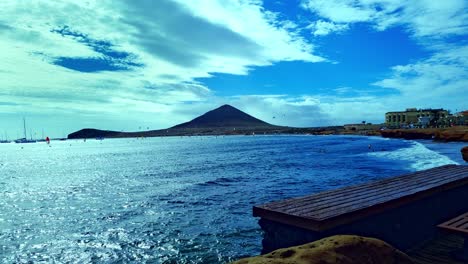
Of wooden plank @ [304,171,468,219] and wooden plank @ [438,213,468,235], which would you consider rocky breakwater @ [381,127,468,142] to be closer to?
wooden plank @ [304,171,468,219]

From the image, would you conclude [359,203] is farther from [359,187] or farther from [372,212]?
[359,187]

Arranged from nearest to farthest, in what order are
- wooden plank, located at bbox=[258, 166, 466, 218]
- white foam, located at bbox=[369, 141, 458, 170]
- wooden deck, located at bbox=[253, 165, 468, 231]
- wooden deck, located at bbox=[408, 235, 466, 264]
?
wooden deck, located at bbox=[253, 165, 468, 231] < wooden deck, located at bbox=[408, 235, 466, 264] < wooden plank, located at bbox=[258, 166, 466, 218] < white foam, located at bbox=[369, 141, 458, 170]

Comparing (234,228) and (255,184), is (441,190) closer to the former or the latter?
(234,228)

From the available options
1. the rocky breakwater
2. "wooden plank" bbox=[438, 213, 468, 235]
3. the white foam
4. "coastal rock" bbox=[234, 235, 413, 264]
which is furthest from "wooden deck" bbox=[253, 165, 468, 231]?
the rocky breakwater

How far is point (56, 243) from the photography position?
13.8 m

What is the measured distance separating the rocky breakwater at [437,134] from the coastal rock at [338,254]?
79024 mm

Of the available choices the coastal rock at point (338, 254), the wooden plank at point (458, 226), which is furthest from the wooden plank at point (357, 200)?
the coastal rock at point (338, 254)

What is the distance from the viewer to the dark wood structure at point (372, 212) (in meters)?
7.36

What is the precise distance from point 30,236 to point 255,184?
17023mm

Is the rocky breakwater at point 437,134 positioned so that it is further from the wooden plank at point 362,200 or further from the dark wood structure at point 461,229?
the dark wood structure at point 461,229

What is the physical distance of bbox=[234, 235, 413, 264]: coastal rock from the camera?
4926 mm

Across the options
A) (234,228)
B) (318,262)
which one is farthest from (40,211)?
(318,262)

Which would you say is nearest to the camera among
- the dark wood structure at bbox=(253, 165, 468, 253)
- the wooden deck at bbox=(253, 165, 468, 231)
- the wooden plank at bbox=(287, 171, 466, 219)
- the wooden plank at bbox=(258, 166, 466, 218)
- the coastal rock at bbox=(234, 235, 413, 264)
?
the coastal rock at bbox=(234, 235, 413, 264)

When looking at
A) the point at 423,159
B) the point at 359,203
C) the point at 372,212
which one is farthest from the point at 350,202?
the point at 423,159
